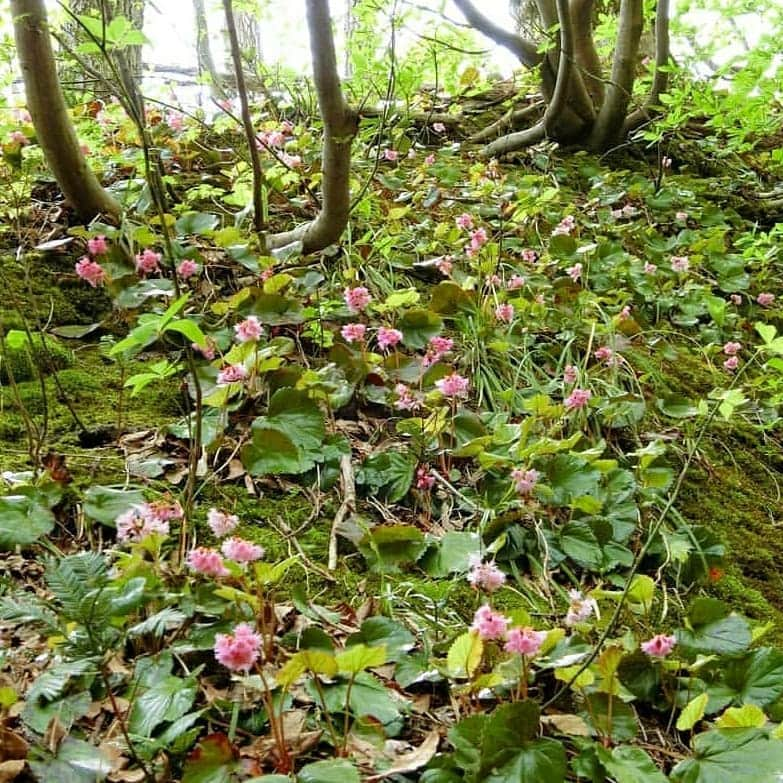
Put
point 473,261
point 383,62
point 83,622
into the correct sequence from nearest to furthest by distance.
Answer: point 83,622 < point 473,261 < point 383,62

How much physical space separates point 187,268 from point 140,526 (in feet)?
3.58

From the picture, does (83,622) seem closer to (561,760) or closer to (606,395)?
(561,760)

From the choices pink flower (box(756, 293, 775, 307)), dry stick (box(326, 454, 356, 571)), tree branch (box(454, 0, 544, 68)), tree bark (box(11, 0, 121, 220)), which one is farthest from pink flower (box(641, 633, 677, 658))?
tree branch (box(454, 0, 544, 68))

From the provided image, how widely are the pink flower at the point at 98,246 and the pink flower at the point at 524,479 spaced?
1337 millimetres

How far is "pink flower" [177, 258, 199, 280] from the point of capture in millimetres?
2133

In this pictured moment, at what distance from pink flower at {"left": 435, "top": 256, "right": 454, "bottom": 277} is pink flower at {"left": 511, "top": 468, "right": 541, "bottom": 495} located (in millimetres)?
1111

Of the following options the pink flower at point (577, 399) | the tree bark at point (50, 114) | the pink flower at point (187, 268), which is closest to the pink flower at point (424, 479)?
the pink flower at point (577, 399)

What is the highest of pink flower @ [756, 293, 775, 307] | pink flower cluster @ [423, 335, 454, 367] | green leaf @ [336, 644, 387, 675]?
pink flower cluster @ [423, 335, 454, 367]

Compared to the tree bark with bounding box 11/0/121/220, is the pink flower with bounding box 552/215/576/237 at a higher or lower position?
lower

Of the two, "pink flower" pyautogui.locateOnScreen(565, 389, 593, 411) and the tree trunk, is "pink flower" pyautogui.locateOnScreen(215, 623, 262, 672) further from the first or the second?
the tree trunk

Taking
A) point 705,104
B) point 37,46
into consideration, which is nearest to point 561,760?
point 37,46

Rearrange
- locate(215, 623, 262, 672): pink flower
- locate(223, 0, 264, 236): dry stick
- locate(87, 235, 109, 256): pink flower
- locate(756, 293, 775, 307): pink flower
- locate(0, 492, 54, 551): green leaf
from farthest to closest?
locate(756, 293, 775, 307): pink flower
locate(87, 235, 109, 256): pink flower
locate(223, 0, 264, 236): dry stick
locate(0, 492, 54, 551): green leaf
locate(215, 623, 262, 672): pink flower

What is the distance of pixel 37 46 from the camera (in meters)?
2.03

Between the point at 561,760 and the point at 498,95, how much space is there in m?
4.53
